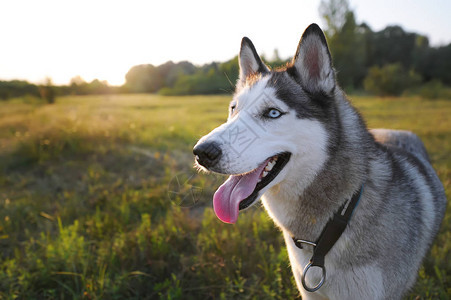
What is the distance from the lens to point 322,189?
1815mm

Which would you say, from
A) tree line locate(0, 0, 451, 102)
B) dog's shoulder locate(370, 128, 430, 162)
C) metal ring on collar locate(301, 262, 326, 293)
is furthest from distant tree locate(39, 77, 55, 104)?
metal ring on collar locate(301, 262, 326, 293)

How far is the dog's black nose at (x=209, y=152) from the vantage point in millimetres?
1627

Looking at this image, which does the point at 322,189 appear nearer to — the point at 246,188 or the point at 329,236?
the point at 329,236

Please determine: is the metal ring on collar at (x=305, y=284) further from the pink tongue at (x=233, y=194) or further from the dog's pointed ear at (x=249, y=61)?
the dog's pointed ear at (x=249, y=61)

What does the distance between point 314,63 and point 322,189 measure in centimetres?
89

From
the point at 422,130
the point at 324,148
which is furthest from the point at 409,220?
the point at 422,130

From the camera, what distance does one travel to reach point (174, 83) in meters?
32.3

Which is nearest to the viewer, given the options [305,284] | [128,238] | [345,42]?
[305,284]

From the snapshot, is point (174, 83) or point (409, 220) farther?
point (174, 83)

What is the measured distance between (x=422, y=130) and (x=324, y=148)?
859 centimetres

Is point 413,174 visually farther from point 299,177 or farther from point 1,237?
point 1,237

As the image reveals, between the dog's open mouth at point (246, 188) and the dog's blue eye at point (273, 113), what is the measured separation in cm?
26

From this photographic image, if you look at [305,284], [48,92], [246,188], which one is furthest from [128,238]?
[48,92]

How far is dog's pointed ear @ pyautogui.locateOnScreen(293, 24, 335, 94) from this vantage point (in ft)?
6.02
